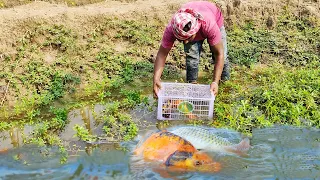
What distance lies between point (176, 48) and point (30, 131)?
9.64ft

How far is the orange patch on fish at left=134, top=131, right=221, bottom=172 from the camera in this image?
463 centimetres

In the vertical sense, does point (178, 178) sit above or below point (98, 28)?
below

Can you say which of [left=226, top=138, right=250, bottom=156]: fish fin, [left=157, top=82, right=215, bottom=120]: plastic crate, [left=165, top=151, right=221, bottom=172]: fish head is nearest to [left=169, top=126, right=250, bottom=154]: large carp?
[left=226, top=138, right=250, bottom=156]: fish fin

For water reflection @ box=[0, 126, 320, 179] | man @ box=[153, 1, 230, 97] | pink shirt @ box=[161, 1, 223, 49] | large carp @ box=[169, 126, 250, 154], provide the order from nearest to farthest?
water reflection @ box=[0, 126, 320, 179] → man @ box=[153, 1, 230, 97] → large carp @ box=[169, 126, 250, 154] → pink shirt @ box=[161, 1, 223, 49]

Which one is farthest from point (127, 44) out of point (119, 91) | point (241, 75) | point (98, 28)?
point (241, 75)

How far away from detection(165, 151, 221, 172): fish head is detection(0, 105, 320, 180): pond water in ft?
0.24

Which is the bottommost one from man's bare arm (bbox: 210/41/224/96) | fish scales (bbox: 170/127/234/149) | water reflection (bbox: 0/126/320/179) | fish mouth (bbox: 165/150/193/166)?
water reflection (bbox: 0/126/320/179)

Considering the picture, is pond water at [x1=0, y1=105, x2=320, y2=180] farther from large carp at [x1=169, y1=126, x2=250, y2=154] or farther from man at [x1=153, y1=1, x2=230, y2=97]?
man at [x1=153, y1=1, x2=230, y2=97]

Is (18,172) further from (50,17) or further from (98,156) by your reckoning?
(50,17)

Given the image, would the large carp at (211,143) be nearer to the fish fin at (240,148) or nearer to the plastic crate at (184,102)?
the fish fin at (240,148)

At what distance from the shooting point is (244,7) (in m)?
8.04

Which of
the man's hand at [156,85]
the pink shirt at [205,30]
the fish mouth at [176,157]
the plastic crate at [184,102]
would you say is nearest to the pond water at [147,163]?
the fish mouth at [176,157]

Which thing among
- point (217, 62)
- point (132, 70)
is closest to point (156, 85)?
point (217, 62)

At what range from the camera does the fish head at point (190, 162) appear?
15.2 ft
